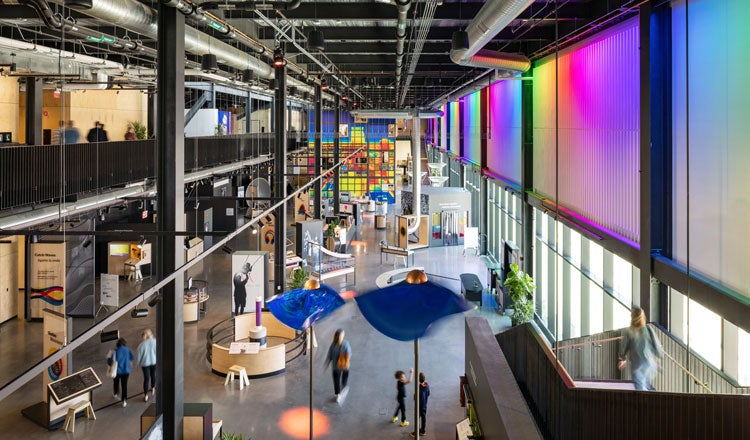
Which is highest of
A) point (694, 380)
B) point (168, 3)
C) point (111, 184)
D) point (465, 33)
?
point (465, 33)

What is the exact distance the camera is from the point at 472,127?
26188 mm

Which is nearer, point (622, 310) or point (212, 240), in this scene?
point (622, 310)

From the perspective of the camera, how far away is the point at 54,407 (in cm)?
1024

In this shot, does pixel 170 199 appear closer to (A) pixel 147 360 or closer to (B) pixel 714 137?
(A) pixel 147 360

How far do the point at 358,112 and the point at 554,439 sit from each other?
65.3 ft

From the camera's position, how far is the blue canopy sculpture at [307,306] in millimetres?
8266

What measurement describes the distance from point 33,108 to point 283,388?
985cm

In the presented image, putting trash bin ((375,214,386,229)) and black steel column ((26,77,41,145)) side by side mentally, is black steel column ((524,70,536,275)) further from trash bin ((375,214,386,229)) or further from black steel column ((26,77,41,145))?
trash bin ((375,214,386,229))

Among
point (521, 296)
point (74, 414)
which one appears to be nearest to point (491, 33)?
point (521, 296)

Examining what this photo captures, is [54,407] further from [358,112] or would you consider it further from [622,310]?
[358,112]

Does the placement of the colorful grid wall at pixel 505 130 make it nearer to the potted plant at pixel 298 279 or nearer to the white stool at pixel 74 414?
the potted plant at pixel 298 279

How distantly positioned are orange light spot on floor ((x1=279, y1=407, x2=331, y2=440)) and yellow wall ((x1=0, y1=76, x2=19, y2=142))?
11.9 metres

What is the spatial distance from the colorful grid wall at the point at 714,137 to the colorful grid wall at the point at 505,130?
8453 millimetres

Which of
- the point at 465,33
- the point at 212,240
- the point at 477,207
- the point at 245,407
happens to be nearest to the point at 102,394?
the point at 245,407
